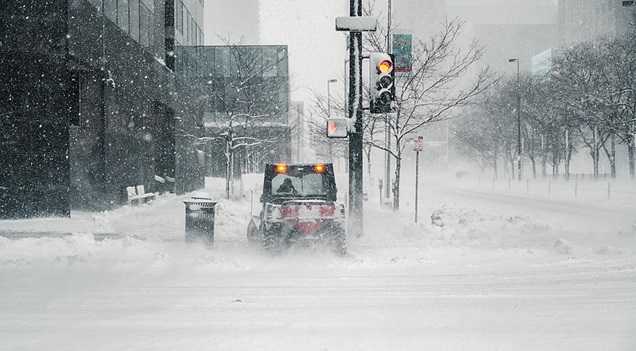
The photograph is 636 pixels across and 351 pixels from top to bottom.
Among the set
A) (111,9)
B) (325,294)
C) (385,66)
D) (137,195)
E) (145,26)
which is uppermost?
(145,26)

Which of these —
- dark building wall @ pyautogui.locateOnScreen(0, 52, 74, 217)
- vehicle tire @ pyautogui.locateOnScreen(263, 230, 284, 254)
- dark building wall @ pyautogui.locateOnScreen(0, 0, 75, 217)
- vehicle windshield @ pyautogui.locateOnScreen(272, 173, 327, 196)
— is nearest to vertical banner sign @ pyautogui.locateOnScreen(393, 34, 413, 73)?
vehicle windshield @ pyautogui.locateOnScreen(272, 173, 327, 196)

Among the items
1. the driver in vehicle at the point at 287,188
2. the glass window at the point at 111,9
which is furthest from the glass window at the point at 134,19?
the driver in vehicle at the point at 287,188

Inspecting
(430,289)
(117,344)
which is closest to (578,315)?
(430,289)

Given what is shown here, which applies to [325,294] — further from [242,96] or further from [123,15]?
[242,96]

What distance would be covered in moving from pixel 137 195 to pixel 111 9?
286 inches

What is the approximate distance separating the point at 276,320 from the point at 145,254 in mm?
5272

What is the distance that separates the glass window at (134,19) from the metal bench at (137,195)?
6.54m

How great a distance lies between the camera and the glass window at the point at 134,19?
942 inches

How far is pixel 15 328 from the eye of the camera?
625 cm

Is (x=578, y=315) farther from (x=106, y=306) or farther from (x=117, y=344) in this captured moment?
(x=106, y=306)

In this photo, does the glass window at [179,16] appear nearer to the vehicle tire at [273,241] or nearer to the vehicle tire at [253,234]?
the vehicle tire at [253,234]

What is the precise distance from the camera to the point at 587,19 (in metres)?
110

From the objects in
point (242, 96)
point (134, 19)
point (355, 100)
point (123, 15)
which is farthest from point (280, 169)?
point (242, 96)

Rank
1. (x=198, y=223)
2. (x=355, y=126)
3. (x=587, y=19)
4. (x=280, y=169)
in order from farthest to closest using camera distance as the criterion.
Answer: (x=587, y=19)
(x=355, y=126)
(x=198, y=223)
(x=280, y=169)
